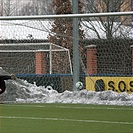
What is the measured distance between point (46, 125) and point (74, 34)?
26.6 ft

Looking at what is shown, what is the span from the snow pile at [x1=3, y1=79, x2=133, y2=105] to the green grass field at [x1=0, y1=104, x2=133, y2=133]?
1.15 meters

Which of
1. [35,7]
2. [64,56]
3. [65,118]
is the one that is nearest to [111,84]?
[64,56]

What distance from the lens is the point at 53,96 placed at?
21703 mm

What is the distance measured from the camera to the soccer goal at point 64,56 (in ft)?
70.2

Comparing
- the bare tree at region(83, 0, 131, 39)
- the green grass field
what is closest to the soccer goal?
the green grass field

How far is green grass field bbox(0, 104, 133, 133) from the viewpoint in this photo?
13.4 metres

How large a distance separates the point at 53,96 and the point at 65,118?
619 cm

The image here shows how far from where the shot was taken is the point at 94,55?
73.0 ft

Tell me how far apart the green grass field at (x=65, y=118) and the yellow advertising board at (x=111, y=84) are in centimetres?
198

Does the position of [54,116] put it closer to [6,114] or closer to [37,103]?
A: [6,114]

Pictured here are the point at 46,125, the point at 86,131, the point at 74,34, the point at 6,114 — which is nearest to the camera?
the point at 86,131

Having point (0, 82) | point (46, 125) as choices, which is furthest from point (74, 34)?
point (0, 82)

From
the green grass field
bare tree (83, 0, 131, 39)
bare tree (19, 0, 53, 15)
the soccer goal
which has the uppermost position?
bare tree (19, 0, 53, 15)

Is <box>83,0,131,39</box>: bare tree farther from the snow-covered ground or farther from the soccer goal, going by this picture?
the snow-covered ground
